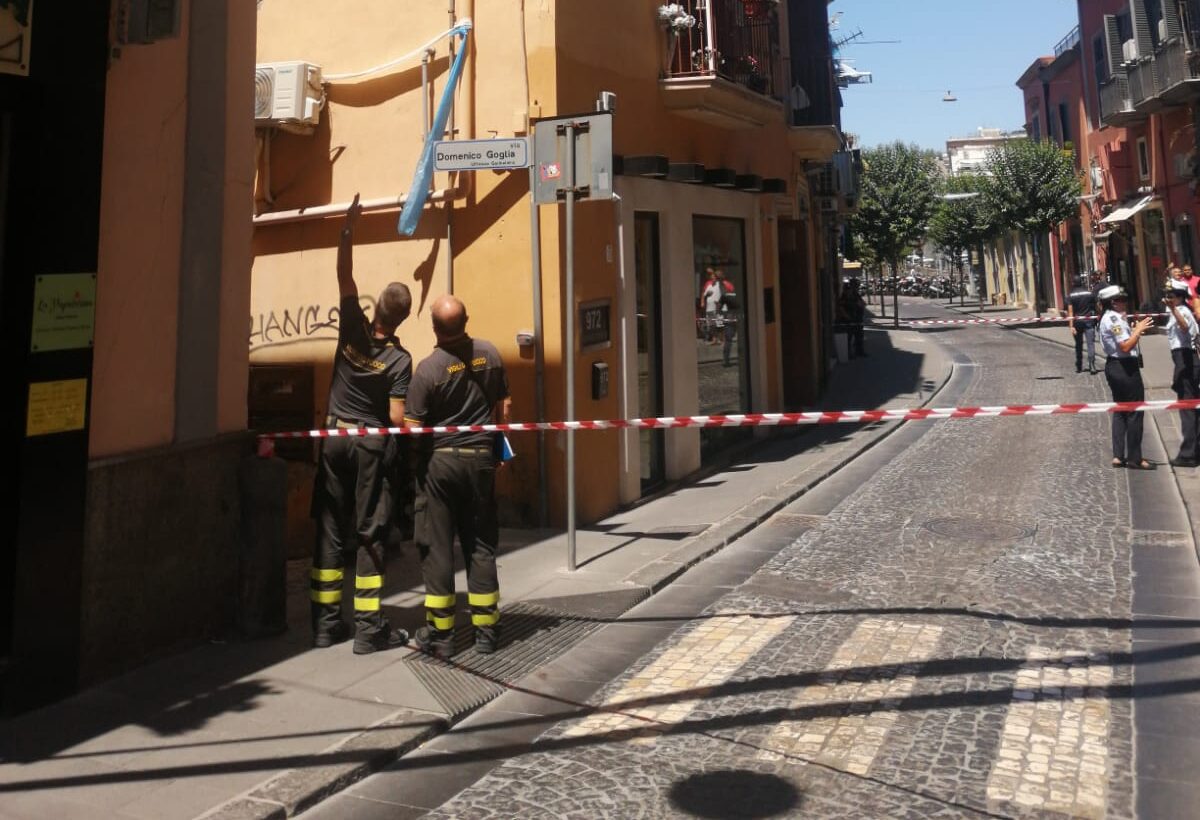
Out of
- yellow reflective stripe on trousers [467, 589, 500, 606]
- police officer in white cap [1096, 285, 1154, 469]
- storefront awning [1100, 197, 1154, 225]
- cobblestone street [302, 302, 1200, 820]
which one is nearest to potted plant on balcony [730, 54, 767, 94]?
police officer in white cap [1096, 285, 1154, 469]

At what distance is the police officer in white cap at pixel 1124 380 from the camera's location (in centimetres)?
1021

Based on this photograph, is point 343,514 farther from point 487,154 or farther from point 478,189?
point 478,189

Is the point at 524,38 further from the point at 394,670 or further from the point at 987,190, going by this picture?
the point at 987,190

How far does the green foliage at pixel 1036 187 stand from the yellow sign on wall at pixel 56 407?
36215 mm

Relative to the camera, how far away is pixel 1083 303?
1800 centimetres

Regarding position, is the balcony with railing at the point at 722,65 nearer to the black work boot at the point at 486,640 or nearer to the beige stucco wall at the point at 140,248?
the beige stucco wall at the point at 140,248

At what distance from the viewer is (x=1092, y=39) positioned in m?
34.1

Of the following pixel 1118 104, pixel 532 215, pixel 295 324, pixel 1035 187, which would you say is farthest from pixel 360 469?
pixel 1035 187

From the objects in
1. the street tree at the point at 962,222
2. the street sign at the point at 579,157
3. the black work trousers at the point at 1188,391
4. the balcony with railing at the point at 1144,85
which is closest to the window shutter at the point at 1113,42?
the balcony with railing at the point at 1144,85

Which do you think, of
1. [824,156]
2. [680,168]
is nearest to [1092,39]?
[824,156]

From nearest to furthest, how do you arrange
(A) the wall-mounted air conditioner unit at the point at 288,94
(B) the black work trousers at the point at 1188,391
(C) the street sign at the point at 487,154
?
(C) the street sign at the point at 487,154, (A) the wall-mounted air conditioner unit at the point at 288,94, (B) the black work trousers at the point at 1188,391

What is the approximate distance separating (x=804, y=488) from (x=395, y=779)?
6.67 metres

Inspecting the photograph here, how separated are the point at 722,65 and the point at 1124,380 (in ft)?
17.5

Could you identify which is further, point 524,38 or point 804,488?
point 804,488
